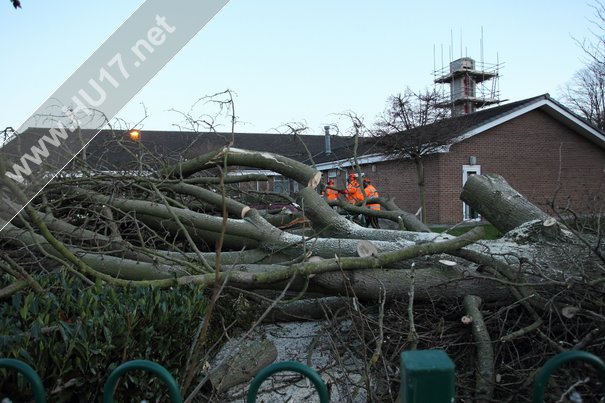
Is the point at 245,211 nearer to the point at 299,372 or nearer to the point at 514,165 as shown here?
the point at 299,372

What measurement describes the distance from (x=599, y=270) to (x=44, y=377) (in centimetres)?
353

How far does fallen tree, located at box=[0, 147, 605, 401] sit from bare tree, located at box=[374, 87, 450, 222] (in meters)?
12.3

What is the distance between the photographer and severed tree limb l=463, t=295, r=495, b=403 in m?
2.85

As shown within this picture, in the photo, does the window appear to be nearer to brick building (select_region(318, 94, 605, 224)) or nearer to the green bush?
the green bush

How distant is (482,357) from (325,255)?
5.29 feet

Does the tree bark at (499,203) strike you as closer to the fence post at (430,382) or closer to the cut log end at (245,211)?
the cut log end at (245,211)

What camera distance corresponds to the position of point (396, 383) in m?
3.06

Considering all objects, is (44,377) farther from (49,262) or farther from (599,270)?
(599,270)

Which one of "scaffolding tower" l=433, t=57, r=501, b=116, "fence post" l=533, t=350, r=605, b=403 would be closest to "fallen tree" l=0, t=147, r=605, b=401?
"fence post" l=533, t=350, r=605, b=403

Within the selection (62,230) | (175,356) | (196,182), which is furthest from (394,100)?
(175,356)

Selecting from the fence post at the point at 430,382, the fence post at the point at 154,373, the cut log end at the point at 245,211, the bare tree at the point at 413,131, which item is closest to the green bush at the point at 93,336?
the fence post at the point at 154,373

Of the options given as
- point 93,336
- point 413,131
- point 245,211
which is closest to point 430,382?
point 93,336

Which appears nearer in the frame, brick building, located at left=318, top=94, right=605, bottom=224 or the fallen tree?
the fallen tree

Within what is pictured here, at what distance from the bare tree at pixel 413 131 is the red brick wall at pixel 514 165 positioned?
162 cm
